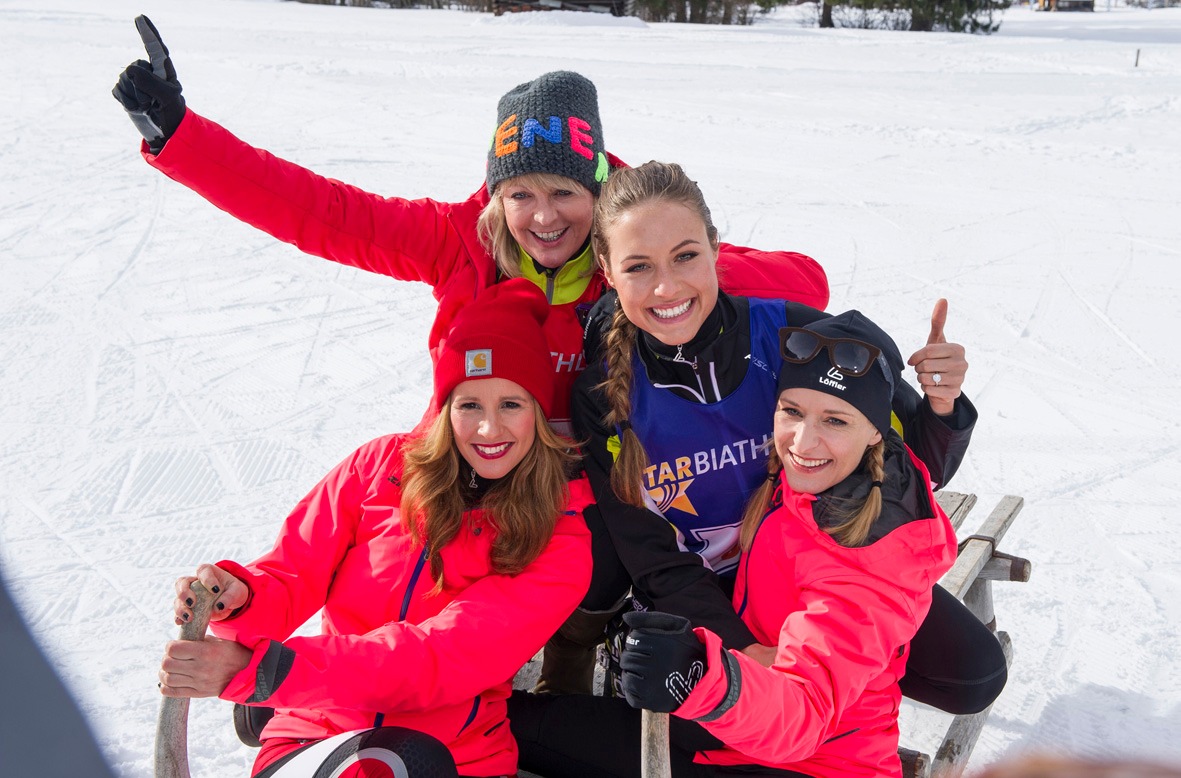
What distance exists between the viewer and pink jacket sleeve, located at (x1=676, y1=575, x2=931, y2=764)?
5.95 feet

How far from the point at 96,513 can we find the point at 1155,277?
601 cm

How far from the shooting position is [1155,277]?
6.32 m

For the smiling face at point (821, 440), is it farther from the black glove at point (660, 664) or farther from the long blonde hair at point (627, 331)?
the black glove at point (660, 664)

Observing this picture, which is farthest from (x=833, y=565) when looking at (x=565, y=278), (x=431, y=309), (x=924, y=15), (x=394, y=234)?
(x=924, y=15)

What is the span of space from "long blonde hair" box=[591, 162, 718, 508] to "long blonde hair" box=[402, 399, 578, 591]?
133 mm

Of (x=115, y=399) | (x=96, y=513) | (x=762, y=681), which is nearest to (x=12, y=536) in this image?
(x=96, y=513)

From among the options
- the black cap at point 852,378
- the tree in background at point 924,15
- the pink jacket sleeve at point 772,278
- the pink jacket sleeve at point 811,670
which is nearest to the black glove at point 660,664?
the pink jacket sleeve at point 811,670

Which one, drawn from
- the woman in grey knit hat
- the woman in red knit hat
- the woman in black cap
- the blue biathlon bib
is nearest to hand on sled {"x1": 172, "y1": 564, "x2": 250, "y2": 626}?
the woman in red knit hat

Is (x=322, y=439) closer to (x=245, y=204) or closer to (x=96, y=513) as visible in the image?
(x=96, y=513)

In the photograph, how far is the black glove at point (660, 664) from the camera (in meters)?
1.70

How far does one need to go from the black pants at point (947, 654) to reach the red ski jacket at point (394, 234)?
424 mm

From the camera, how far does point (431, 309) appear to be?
621cm

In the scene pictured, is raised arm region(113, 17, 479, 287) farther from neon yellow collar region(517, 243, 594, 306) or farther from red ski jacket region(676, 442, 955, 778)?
red ski jacket region(676, 442, 955, 778)

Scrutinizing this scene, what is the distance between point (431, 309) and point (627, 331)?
393cm
